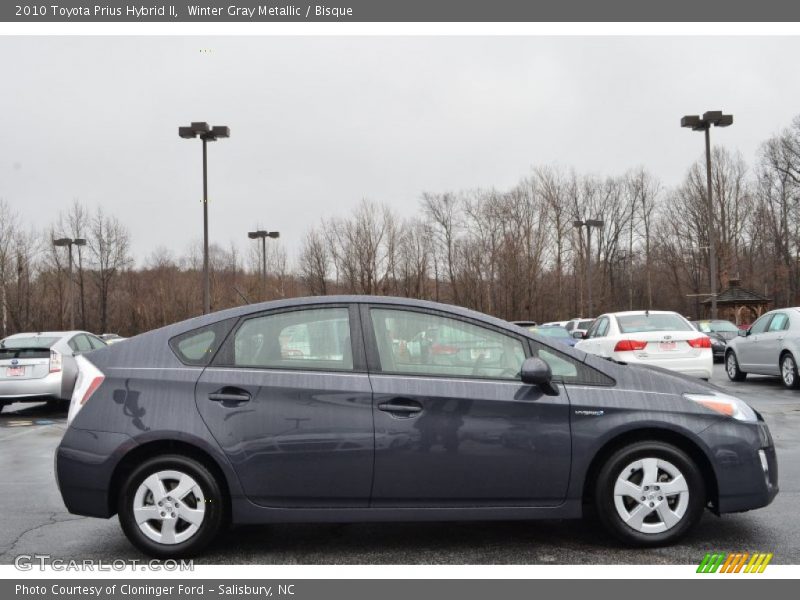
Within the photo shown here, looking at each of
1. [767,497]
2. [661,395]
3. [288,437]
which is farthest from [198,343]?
[767,497]

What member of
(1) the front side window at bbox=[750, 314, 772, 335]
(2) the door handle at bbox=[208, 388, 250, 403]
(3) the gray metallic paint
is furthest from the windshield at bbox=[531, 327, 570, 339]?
(2) the door handle at bbox=[208, 388, 250, 403]

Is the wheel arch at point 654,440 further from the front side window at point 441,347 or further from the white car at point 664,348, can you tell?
the white car at point 664,348

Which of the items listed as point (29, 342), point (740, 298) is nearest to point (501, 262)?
point (740, 298)

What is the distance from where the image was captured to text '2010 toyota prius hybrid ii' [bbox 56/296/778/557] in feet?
15.0

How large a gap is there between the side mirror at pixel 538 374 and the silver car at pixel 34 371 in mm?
10403

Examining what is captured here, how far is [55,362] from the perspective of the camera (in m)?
13.1

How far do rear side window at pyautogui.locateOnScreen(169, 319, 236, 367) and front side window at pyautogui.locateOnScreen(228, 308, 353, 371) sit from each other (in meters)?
Result: 0.10

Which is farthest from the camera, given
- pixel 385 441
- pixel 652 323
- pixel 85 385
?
pixel 652 323

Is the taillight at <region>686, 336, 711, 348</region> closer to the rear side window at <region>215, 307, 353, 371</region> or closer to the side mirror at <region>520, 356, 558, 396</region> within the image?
the side mirror at <region>520, 356, 558, 396</region>

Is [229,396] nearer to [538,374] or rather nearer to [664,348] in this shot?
[538,374]

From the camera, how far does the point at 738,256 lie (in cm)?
6391

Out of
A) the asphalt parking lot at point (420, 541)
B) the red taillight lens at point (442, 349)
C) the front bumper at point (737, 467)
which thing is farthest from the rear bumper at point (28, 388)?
the front bumper at point (737, 467)

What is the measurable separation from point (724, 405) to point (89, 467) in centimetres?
388
